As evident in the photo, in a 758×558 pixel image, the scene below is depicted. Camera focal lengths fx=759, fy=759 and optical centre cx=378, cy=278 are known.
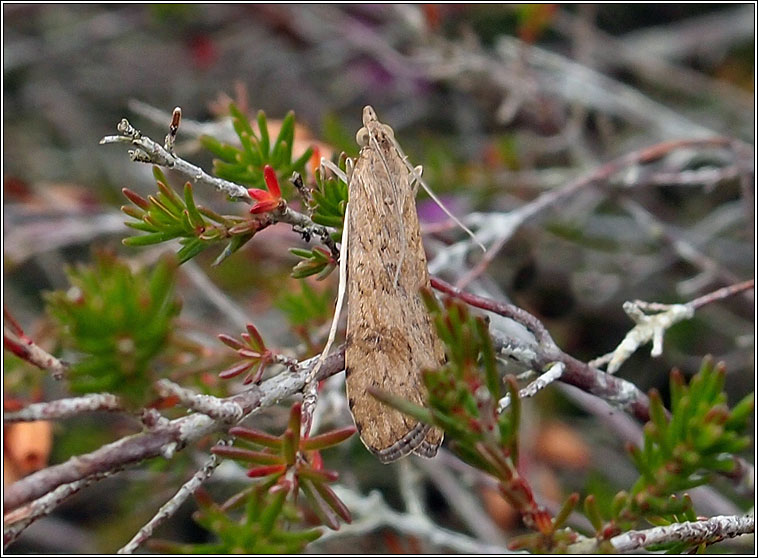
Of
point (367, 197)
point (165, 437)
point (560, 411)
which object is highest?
point (367, 197)

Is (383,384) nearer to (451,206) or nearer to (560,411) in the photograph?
(451,206)

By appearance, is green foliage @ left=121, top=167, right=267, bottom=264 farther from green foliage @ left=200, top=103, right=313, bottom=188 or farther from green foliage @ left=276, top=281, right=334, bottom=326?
green foliage @ left=276, top=281, right=334, bottom=326

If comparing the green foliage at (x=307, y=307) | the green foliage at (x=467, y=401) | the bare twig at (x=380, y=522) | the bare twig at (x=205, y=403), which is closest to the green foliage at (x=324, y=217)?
the bare twig at (x=205, y=403)

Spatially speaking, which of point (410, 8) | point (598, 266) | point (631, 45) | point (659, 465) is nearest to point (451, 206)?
point (598, 266)

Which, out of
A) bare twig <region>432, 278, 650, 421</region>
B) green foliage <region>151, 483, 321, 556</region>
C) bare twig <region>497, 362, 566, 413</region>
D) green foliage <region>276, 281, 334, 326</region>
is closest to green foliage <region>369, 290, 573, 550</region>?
bare twig <region>497, 362, 566, 413</region>

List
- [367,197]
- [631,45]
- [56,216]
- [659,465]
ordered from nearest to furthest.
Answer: [659,465], [367,197], [56,216], [631,45]

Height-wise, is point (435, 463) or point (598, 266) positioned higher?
point (598, 266)

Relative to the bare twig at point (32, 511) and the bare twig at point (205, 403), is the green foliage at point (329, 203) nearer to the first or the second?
the bare twig at point (205, 403)
